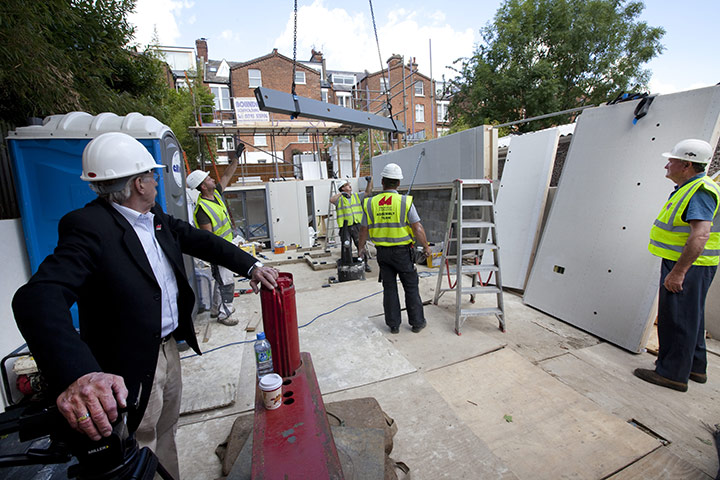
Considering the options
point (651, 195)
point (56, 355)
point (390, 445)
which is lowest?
point (390, 445)

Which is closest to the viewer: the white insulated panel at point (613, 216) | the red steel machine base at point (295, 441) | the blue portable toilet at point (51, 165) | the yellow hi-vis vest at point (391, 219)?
the red steel machine base at point (295, 441)

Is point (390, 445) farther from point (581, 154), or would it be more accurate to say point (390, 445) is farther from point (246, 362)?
point (581, 154)

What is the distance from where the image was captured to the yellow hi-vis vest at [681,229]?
2.61 m

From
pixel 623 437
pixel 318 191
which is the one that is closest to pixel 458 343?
pixel 623 437

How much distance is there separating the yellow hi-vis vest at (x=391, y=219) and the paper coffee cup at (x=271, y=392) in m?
2.52

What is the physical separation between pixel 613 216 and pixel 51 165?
6180mm

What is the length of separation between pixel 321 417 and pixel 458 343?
259 cm

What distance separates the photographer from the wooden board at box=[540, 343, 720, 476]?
2.25 metres

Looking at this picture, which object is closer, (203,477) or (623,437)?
(203,477)

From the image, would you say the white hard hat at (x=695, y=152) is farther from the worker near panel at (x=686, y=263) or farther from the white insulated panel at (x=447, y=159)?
the white insulated panel at (x=447, y=159)

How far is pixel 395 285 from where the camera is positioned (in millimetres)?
4012

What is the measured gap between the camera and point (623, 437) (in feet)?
7.57

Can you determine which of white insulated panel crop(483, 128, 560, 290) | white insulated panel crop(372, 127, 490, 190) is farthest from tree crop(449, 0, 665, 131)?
white insulated panel crop(483, 128, 560, 290)

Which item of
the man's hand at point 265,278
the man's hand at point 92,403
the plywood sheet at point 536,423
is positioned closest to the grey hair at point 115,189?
the man's hand at point 265,278
